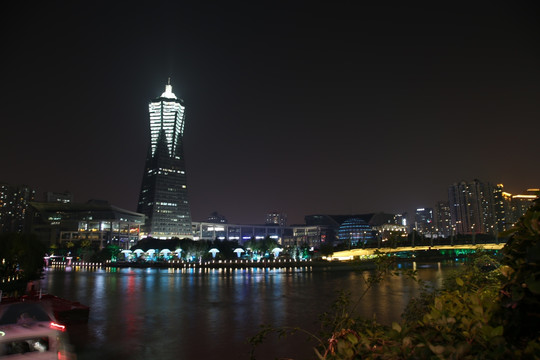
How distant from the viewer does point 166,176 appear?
17162 centimetres

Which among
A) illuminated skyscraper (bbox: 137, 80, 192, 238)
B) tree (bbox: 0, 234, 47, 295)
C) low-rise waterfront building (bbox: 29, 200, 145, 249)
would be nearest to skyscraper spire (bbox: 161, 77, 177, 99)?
illuminated skyscraper (bbox: 137, 80, 192, 238)

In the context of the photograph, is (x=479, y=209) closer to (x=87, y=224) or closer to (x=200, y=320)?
→ (x=87, y=224)

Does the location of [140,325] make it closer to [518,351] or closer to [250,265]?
[518,351]

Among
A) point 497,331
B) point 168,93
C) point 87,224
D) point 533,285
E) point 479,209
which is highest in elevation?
point 168,93

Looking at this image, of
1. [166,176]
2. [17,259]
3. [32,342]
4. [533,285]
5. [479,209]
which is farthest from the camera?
[479,209]

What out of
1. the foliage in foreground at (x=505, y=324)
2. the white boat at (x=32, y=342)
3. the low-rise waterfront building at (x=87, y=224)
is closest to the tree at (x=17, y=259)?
the white boat at (x=32, y=342)

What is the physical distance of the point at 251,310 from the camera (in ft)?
107

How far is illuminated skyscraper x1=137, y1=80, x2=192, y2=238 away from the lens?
171250 mm

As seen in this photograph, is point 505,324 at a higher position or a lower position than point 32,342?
higher

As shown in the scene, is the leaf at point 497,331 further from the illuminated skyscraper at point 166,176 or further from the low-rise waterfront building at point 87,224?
the illuminated skyscraper at point 166,176

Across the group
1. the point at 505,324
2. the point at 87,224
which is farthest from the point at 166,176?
the point at 505,324

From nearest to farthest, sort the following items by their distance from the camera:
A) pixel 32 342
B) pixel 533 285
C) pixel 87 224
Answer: pixel 533 285 < pixel 32 342 < pixel 87 224

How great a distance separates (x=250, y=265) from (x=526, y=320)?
362 feet

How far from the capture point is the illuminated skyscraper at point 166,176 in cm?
17125
